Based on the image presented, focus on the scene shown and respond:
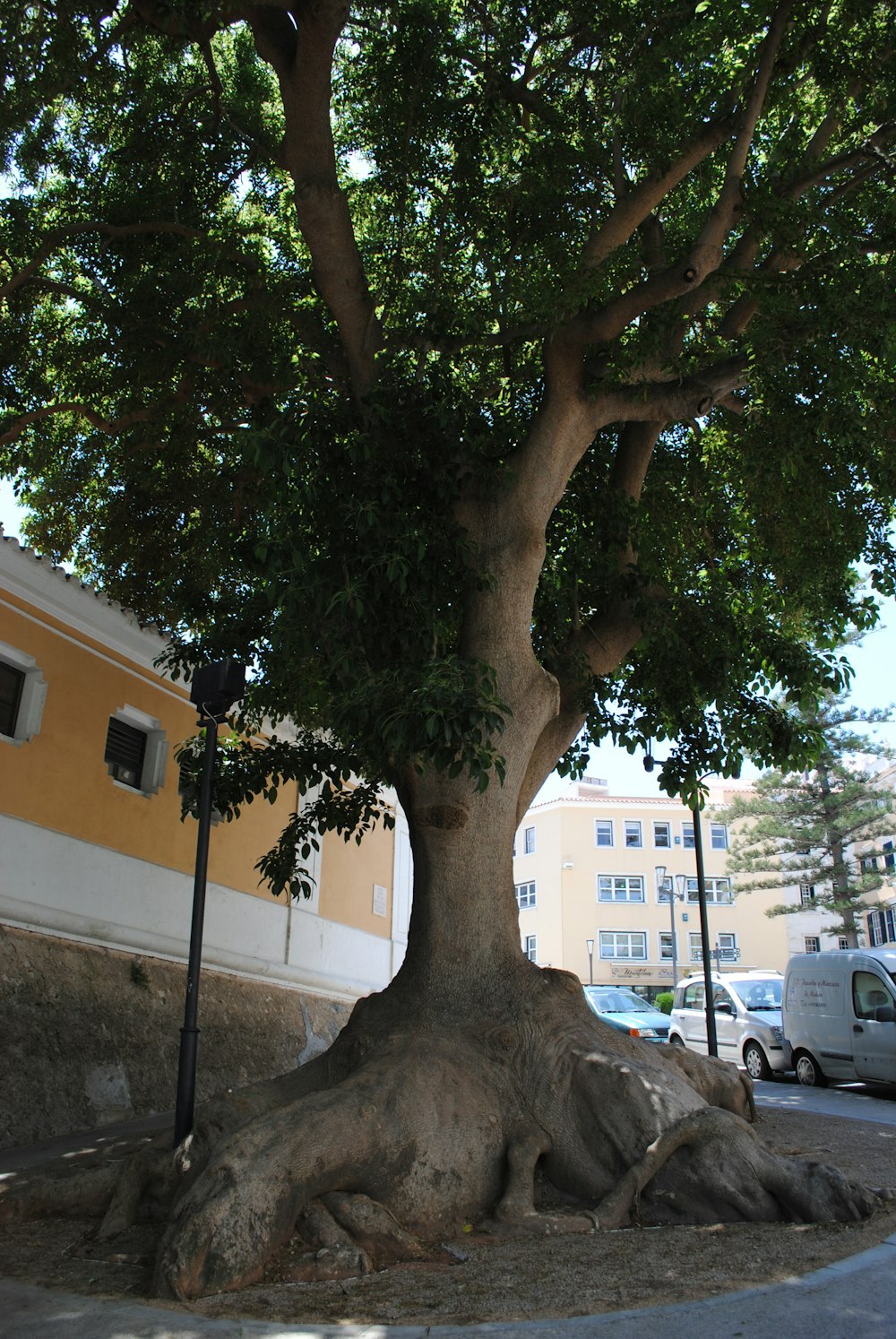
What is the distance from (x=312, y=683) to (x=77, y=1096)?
4639 millimetres

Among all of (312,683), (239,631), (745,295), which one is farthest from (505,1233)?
(745,295)

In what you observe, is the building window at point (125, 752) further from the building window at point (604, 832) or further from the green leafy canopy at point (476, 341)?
the building window at point (604, 832)

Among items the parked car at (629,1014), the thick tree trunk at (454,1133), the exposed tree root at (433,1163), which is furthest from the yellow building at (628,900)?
the exposed tree root at (433,1163)

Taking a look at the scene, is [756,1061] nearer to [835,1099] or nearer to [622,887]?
[835,1099]

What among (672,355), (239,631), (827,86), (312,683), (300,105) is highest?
(827,86)

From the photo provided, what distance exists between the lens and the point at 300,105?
25.1 feet

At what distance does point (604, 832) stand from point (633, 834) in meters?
1.50

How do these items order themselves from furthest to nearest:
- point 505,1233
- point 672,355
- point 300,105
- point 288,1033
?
point 288,1033
point 672,355
point 300,105
point 505,1233

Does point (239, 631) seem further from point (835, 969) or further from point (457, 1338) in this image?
point (835, 969)

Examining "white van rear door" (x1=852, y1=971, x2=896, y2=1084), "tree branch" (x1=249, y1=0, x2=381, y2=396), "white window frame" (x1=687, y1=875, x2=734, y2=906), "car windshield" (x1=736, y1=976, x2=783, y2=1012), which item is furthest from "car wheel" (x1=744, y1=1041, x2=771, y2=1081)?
"white window frame" (x1=687, y1=875, x2=734, y2=906)

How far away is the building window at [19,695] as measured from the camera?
1002 centimetres

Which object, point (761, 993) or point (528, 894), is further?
point (528, 894)

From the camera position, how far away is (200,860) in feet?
21.1

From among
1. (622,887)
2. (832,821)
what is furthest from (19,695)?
(622,887)
